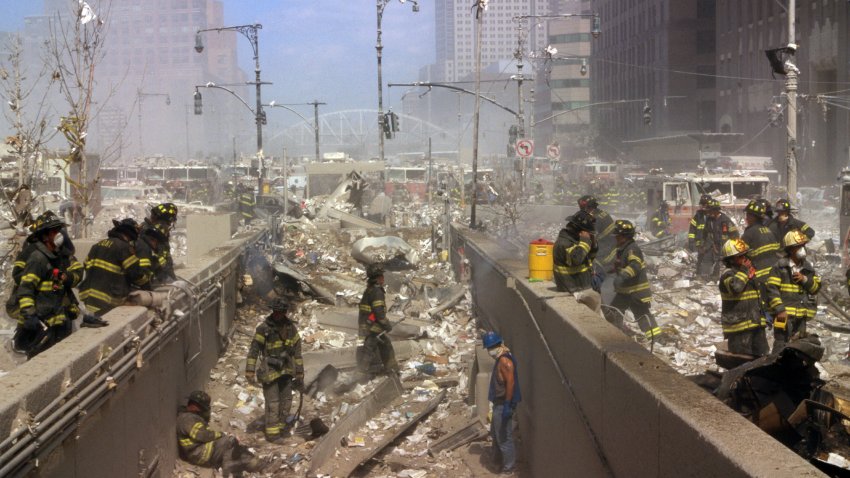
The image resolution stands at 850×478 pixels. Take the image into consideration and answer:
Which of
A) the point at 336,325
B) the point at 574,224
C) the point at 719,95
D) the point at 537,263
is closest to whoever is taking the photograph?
the point at 574,224

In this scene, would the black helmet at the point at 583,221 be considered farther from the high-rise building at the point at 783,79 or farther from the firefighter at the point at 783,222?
the high-rise building at the point at 783,79

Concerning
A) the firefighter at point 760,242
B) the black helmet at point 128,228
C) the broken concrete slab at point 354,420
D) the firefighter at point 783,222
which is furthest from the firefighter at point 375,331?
the firefighter at point 783,222

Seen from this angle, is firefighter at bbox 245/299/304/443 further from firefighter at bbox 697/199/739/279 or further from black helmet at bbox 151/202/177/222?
firefighter at bbox 697/199/739/279

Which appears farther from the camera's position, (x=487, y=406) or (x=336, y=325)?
(x=336, y=325)

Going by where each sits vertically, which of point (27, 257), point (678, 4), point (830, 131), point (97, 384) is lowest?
point (97, 384)

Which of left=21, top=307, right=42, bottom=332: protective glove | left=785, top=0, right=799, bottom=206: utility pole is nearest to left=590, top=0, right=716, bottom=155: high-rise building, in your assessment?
left=785, top=0, right=799, bottom=206: utility pole

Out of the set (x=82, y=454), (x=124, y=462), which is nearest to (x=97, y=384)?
(x=82, y=454)

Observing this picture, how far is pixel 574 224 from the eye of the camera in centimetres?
894

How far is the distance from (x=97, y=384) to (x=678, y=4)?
68.7 m

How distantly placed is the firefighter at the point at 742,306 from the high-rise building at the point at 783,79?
27.5 meters

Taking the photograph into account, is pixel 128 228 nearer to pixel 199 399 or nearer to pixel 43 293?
pixel 43 293

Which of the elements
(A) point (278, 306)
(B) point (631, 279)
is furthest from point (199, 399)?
(B) point (631, 279)

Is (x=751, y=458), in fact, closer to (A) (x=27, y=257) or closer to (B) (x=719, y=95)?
(A) (x=27, y=257)

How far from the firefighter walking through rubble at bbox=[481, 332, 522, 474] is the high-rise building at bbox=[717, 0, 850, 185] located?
2807 centimetres
